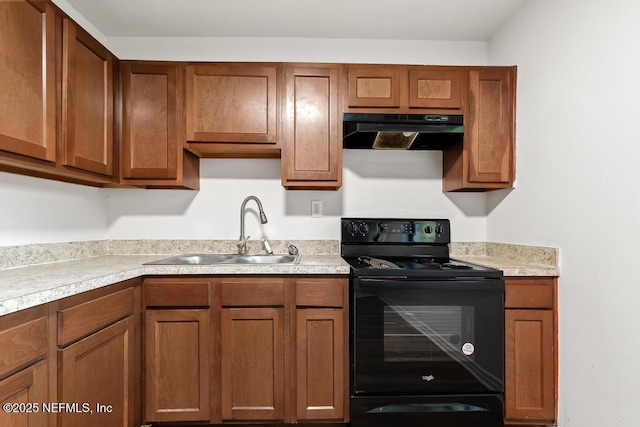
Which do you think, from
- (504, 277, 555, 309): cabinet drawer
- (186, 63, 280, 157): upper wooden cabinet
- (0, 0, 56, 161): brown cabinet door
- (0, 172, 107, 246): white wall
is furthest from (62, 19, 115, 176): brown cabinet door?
(504, 277, 555, 309): cabinet drawer

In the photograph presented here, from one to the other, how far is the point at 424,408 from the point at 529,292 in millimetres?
791

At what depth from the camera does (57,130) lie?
4.81 ft

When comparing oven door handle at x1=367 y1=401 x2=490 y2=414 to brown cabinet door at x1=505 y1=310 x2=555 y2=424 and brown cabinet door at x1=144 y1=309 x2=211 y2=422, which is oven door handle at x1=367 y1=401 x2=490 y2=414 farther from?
brown cabinet door at x1=144 y1=309 x2=211 y2=422

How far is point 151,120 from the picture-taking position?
6.37 feet

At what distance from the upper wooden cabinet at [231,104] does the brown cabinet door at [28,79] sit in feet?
2.14

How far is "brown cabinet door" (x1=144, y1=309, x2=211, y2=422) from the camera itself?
1.68m

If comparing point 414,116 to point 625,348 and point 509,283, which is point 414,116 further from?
point 625,348

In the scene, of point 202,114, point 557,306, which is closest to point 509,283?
point 557,306

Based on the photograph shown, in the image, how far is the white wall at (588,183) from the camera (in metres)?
1.26

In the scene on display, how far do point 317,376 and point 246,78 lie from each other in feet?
5.61

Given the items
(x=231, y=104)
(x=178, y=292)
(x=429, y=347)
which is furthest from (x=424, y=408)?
(x=231, y=104)

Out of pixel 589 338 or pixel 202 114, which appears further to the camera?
pixel 202 114

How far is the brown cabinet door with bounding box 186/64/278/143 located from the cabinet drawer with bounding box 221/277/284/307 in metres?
0.83

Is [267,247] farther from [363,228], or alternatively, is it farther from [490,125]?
[490,125]
